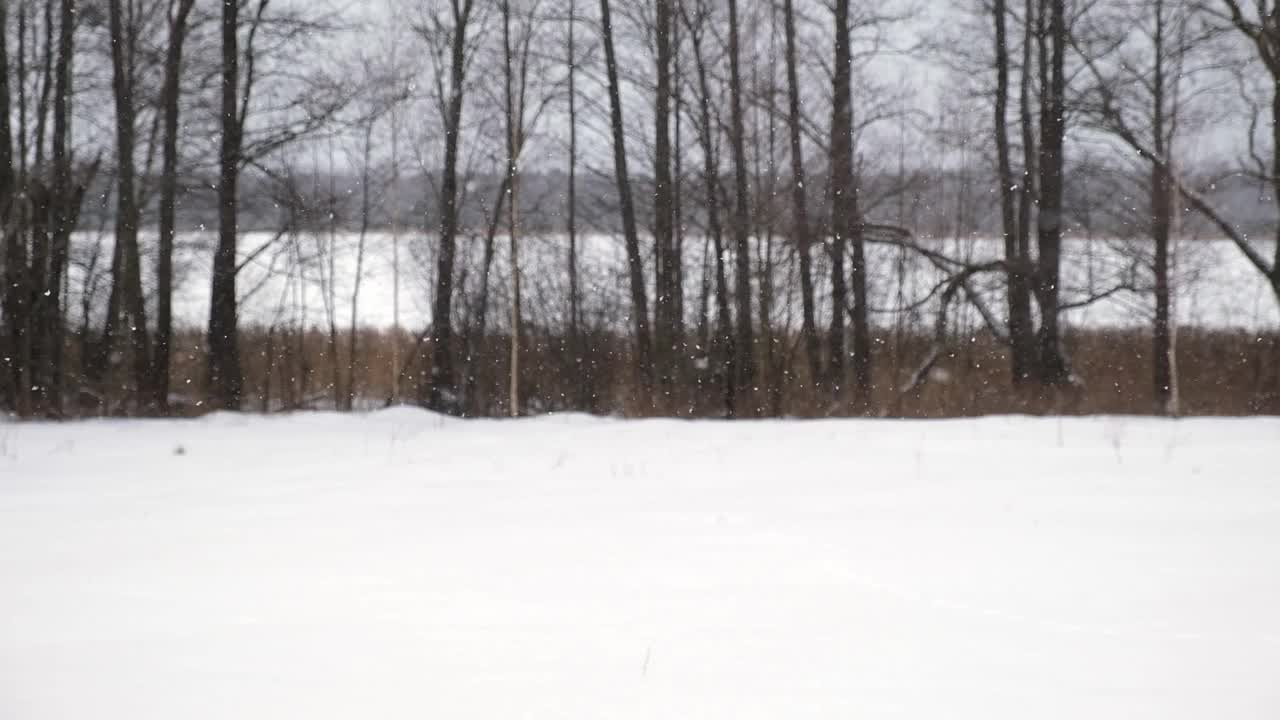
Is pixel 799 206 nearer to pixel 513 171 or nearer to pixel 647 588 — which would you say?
pixel 513 171

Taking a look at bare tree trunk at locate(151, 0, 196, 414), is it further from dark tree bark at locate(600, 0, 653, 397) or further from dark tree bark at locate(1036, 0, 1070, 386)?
dark tree bark at locate(1036, 0, 1070, 386)

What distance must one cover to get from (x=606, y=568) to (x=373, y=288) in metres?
27.9

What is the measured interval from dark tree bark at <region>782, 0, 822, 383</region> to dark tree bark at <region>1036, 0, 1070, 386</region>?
3.67 meters

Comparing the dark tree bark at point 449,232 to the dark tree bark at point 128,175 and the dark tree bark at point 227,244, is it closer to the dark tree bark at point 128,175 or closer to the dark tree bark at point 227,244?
the dark tree bark at point 227,244

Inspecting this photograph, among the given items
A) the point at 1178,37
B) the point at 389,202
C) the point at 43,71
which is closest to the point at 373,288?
the point at 389,202

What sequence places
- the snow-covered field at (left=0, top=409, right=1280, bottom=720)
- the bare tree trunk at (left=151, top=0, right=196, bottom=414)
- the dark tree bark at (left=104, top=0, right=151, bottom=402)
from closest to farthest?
the snow-covered field at (left=0, top=409, right=1280, bottom=720), the dark tree bark at (left=104, top=0, right=151, bottom=402), the bare tree trunk at (left=151, top=0, right=196, bottom=414)

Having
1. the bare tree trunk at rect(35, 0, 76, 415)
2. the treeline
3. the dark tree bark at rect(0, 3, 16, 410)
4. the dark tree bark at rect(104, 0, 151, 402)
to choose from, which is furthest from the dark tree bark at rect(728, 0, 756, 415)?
the dark tree bark at rect(0, 3, 16, 410)

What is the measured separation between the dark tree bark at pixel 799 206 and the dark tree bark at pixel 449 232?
222 inches

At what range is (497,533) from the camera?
5148mm

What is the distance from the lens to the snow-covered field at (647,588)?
2.92 m

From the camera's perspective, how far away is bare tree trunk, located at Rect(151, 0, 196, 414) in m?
12.7

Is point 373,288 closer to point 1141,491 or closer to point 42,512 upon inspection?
point 42,512

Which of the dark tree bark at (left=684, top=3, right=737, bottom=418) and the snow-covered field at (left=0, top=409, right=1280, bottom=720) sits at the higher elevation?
the dark tree bark at (left=684, top=3, right=737, bottom=418)

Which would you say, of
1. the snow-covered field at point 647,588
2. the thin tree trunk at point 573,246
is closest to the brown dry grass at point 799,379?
the thin tree trunk at point 573,246
